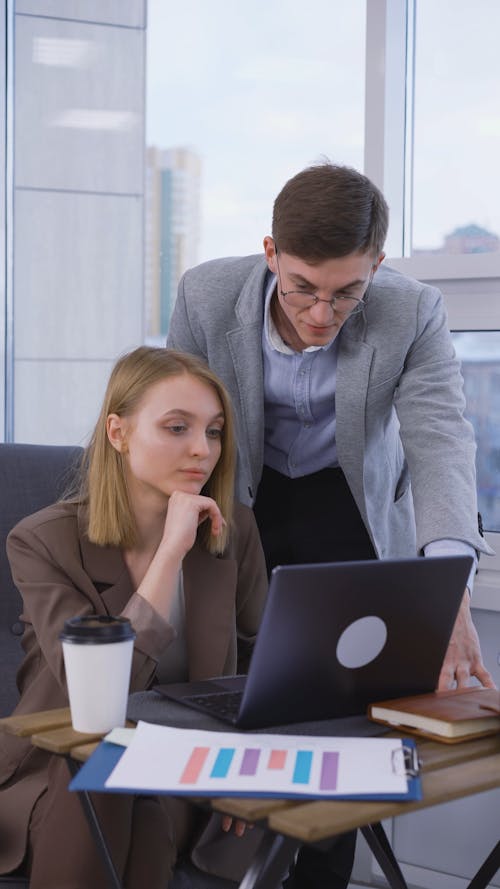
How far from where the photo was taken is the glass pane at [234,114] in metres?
2.77

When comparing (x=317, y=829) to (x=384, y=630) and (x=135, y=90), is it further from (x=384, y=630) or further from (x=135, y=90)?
(x=135, y=90)

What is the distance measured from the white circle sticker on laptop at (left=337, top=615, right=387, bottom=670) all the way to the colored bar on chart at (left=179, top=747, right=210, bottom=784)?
0.71 feet

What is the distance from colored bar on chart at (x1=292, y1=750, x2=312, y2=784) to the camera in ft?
3.66

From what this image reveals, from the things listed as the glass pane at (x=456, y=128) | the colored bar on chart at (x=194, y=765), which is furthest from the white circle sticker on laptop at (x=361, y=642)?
the glass pane at (x=456, y=128)

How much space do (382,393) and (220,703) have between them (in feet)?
2.75

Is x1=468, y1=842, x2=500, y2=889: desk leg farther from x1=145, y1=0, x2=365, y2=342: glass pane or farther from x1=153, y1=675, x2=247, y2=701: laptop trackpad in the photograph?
x1=145, y1=0, x2=365, y2=342: glass pane

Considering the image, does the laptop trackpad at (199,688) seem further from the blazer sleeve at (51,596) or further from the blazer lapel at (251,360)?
the blazer lapel at (251,360)

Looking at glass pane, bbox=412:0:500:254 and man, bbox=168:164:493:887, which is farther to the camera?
glass pane, bbox=412:0:500:254

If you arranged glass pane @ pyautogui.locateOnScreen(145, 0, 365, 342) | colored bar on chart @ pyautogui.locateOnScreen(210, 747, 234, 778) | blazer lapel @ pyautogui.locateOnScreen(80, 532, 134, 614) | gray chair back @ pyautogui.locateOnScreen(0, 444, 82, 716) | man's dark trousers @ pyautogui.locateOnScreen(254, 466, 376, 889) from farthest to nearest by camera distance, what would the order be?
1. glass pane @ pyautogui.locateOnScreen(145, 0, 365, 342)
2. man's dark trousers @ pyautogui.locateOnScreen(254, 466, 376, 889)
3. gray chair back @ pyautogui.locateOnScreen(0, 444, 82, 716)
4. blazer lapel @ pyautogui.locateOnScreen(80, 532, 134, 614)
5. colored bar on chart @ pyautogui.locateOnScreen(210, 747, 234, 778)

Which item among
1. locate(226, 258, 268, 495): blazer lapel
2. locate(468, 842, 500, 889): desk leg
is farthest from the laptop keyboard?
locate(226, 258, 268, 495): blazer lapel

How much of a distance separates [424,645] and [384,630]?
0.09 metres

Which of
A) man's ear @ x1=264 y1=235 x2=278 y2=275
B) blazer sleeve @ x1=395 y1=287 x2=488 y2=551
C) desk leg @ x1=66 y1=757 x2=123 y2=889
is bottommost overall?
desk leg @ x1=66 y1=757 x2=123 y2=889

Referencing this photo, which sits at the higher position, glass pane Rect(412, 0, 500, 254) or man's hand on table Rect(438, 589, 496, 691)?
glass pane Rect(412, 0, 500, 254)

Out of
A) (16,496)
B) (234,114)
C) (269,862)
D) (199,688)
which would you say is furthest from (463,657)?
(234,114)
